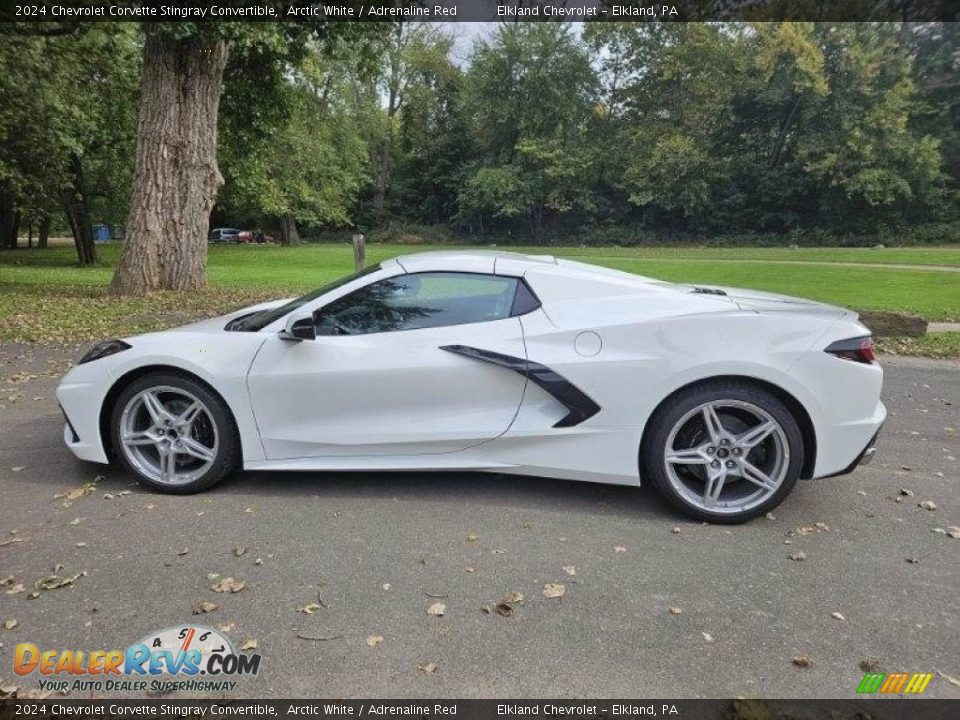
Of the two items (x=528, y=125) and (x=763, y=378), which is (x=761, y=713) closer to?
(x=763, y=378)

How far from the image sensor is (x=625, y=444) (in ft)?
11.6

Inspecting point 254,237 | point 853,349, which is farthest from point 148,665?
point 254,237

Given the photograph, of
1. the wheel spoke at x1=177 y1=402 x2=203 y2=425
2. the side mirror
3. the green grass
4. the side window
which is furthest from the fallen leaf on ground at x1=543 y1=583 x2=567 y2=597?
the green grass

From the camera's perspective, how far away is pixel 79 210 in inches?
1155

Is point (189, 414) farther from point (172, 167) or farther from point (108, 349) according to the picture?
point (172, 167)

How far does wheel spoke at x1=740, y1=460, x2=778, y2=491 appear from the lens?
3.48m

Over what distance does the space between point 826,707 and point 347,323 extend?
2.86m

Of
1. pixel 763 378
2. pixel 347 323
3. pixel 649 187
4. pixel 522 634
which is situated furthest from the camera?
pixel 649 187

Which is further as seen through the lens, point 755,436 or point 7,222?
point 7,222

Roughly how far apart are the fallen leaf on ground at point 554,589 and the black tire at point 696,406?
0.95 metres

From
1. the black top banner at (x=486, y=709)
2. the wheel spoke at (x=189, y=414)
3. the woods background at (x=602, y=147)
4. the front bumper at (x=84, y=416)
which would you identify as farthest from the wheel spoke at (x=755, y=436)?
the woods background at (x=602, y=147)

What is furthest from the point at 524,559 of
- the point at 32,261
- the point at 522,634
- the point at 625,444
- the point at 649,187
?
the point at 649,187

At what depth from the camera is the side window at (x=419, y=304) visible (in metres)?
3.72

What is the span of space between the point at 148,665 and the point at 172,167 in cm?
1172
